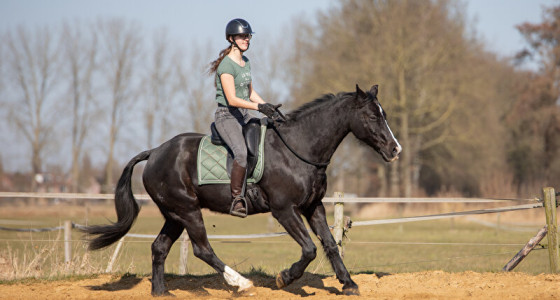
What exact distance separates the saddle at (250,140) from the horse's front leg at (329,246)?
830 mm

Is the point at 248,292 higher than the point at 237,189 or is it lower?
lower

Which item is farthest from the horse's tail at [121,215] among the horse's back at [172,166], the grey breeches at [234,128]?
the grey breeches at [234,128]

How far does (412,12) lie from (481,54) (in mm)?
8878

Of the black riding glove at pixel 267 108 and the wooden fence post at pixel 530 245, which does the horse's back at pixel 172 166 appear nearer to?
the black riding glove at pixel 267 108

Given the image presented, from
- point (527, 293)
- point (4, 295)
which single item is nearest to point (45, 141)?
point (4, 295)

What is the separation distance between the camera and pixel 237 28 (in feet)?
20.6

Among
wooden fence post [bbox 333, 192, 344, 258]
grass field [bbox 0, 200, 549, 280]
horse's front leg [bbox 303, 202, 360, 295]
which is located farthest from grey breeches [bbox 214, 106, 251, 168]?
wooden fence post [bbox 333, 192, 344, 258]

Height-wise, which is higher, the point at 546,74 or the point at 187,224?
the point at 546,74

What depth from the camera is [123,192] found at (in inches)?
282

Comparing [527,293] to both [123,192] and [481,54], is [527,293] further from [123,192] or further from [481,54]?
[481,54]

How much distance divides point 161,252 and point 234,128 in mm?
1884

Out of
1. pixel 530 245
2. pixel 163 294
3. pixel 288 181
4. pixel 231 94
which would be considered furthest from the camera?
pixel 530 245

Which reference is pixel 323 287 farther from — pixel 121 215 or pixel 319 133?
pixel 121 215

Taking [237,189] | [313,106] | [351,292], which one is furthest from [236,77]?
[351,292]
